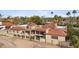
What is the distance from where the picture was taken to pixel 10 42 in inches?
70.8

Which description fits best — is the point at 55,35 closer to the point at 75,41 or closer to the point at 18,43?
the point at 75,41

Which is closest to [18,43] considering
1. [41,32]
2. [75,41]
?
[41,32]

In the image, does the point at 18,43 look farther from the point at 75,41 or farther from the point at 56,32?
the point at 75,41

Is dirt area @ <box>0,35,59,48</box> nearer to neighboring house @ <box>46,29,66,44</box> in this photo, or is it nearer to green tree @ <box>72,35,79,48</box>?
neighboring house @ <box>46,29,66,44</box>

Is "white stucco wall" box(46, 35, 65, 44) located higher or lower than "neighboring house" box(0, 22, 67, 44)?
lower

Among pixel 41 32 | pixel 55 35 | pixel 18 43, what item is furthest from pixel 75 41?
pixel 18 43

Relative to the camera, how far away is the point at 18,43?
1799 mm

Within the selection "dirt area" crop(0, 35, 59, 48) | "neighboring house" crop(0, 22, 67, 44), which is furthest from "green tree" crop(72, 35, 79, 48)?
"dirt area" crop(0, 35, 59, 48)

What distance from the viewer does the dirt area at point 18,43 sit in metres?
1.80

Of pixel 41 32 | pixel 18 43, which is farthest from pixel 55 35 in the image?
pixel 18 43

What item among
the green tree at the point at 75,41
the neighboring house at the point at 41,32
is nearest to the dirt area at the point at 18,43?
the neighboring house at the point at 41,32

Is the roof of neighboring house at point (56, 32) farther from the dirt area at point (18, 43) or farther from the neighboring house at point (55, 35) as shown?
the dirt area at point (18, 43)

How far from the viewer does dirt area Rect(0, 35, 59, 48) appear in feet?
5.90
